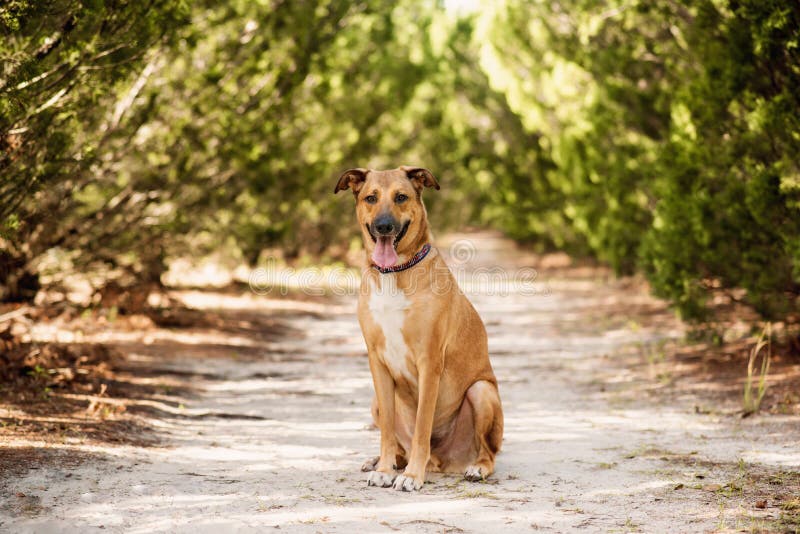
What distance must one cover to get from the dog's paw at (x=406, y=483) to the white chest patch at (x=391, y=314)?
0.73m

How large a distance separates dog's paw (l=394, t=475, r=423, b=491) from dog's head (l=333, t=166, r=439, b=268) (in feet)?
4.54

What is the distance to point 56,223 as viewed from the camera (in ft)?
33.6

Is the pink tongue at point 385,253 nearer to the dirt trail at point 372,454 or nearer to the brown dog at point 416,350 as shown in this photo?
the brown dog at point 416,350

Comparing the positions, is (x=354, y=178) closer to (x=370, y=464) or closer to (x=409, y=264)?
(x=409, y=264)

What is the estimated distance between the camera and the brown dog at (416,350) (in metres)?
5.75

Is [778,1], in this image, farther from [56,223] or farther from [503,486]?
[56,223]

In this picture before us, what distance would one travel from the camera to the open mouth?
5.81m

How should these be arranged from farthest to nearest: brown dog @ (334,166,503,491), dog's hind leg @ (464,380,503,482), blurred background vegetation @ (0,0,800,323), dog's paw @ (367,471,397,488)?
blurred background vegetation @ (0,0,800,323)
dog's hind leg @ (464,380,503,482)
brown dog @ (334,166,503,491)
dog's paw @ (367,471,397,488)

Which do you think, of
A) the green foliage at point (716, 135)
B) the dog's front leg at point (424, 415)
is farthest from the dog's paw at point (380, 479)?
the green foliage at point (716, 135)

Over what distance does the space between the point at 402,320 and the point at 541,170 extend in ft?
67.3

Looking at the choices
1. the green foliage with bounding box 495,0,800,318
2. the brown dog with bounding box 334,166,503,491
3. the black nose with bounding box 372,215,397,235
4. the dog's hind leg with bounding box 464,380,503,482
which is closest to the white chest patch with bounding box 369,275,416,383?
the brown dog with bounding box 334,166,503,491

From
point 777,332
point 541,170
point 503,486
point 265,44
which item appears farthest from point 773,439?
point 541,170

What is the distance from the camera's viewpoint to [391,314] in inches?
227

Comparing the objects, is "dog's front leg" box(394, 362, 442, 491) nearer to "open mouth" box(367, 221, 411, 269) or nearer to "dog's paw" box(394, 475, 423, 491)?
"dog's paw" box(394, 475, 423, 491)
